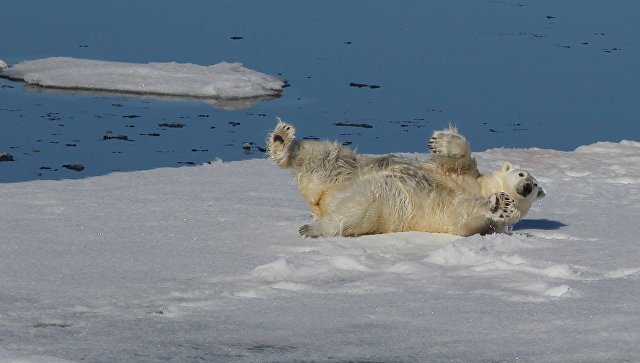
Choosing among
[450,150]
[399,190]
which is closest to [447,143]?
[450,150]

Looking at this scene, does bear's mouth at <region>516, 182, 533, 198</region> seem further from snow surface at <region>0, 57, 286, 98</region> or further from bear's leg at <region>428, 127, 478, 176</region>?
snow surface at <region>0, 57, 286, 98</region>

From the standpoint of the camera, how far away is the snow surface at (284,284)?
9.61 feet

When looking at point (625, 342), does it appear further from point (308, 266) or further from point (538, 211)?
point (538, 211)

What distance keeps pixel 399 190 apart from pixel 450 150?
377 millimetres

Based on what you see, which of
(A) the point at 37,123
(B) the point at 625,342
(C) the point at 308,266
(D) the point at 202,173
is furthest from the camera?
(A) the point at 37,123

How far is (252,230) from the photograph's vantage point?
187 inches

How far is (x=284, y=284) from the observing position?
3.68 metres

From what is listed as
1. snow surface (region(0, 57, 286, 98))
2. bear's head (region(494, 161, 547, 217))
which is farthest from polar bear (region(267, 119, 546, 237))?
snow surface (region(0, 57, 286, 98))

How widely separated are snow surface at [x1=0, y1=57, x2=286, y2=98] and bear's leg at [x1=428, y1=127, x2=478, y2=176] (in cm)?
640

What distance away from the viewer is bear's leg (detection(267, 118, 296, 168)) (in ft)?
15.5

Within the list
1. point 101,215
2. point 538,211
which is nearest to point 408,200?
point 538,211

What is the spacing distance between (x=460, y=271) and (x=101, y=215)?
6.55 feet

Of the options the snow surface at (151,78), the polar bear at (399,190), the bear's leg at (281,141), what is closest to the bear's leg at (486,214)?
the polar bear at (399,190)

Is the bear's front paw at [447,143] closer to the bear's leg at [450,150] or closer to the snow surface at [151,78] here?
the bear's leg at [450,150]
